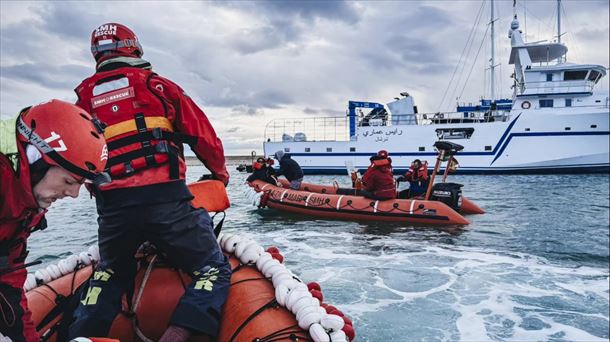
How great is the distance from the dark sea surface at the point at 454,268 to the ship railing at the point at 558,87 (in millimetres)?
14074

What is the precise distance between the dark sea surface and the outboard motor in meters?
0.60

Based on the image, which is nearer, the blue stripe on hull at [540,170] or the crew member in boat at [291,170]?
the crew member in boat at [291,170]

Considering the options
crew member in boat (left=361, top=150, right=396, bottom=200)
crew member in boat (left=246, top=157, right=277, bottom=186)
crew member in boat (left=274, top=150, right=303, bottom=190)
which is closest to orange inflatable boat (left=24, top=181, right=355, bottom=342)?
crew member in boat (left=361, top=150, right=396, bottom=200)

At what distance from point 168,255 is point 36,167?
104cm

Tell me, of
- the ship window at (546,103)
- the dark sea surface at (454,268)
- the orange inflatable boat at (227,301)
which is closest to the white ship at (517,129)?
the ship window at (546,103)

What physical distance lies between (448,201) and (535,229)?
196 centimetres

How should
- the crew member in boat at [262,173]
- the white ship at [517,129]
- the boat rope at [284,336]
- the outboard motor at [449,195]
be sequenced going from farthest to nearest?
1. the white ship at [517,129]
2. the crew member in boat at [262,173]
3. the outboard motor at [449,195]
4. the boat rope at [284,336]

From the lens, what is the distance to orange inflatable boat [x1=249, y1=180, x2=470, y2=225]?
9.13 meters

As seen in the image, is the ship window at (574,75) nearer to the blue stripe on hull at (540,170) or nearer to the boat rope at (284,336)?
the blue stripe on hull at (540,170)

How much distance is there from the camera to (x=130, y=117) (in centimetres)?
216

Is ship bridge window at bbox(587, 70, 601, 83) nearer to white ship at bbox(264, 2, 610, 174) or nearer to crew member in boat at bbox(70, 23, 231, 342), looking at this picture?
white ship at bbox(264, 2, 610, 174)

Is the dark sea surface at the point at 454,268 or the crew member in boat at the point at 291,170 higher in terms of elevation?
the crew member in boat at the point at 291,170

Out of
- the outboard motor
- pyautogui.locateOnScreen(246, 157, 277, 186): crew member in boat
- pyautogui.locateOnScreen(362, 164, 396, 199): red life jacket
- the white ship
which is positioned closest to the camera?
pyautogui.locateOnScreen(362, 164, 396, 199): red life jacket

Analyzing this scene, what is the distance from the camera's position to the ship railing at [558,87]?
22.8m
